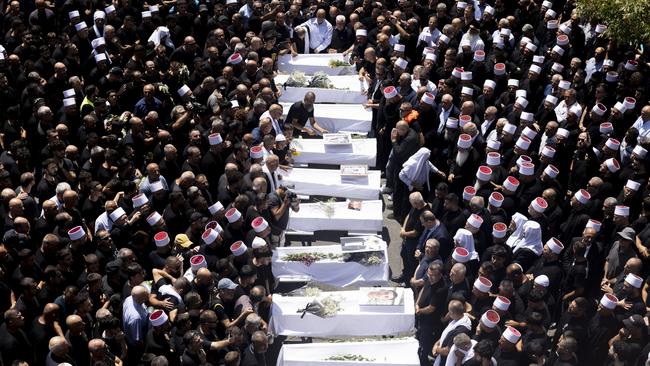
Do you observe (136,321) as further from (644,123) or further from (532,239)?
(644,123)

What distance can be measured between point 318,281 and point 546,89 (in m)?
6.98

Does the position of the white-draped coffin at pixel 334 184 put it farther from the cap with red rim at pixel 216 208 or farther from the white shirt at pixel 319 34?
the white shirt at pixel 319 34

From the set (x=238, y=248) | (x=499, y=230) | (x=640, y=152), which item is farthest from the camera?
(x=640, y=152)

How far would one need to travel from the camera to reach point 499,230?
1172cm

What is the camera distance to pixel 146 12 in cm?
1795

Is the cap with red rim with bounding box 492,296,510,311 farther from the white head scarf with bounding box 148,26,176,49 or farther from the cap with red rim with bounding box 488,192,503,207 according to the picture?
the white head scarf with bounding box 148,26,176,49

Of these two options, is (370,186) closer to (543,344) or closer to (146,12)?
(543,344)

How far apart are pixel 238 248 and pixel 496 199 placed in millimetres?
4116

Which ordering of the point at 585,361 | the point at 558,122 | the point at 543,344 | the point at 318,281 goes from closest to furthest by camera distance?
the point at 543,344 < the point at 585,361 < the point at 318,281 < the point at 558,122

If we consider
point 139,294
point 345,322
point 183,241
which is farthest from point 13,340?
point 345,322

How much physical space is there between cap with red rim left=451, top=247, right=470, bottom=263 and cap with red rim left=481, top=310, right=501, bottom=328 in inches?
46.1

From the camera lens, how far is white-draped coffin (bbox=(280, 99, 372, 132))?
1614 cm

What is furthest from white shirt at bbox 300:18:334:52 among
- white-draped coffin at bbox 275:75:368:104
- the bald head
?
the bald head

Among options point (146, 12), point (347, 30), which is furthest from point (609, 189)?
point (146, 12)
